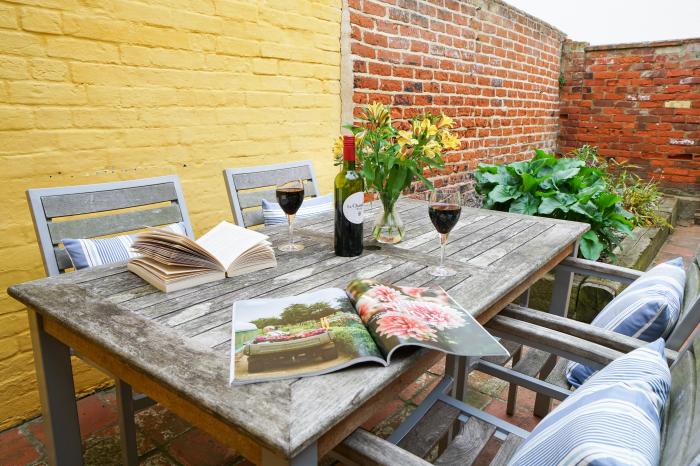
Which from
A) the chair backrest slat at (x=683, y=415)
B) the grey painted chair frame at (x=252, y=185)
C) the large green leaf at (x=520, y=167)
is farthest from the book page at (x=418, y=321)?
the large green leaf at (x=520, y=167)

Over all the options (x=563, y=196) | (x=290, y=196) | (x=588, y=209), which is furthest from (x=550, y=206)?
(x=290, y=196)

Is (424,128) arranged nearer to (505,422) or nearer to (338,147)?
(338,147)

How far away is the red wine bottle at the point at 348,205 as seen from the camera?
1.25m

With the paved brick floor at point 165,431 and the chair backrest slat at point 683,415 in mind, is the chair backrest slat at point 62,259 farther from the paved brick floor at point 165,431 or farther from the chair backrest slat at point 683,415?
the chair backrest slat at point 683,415

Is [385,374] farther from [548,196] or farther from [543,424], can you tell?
[548,196]

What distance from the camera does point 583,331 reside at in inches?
46.0

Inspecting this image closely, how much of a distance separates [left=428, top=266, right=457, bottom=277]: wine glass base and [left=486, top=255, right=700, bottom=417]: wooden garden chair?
0.65 feet

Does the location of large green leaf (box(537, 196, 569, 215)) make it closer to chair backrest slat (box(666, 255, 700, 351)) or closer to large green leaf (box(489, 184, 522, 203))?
large green leaf (box(489, 184, 522, 203))

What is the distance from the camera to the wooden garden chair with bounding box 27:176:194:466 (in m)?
1.39

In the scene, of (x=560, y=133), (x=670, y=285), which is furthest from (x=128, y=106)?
(x=560, y=133)

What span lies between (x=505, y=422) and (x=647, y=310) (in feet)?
1.62

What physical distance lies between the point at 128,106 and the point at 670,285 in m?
2.04

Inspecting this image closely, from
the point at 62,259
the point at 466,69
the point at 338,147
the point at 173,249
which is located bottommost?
the point at 62,259

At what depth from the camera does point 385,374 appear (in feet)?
2.48
